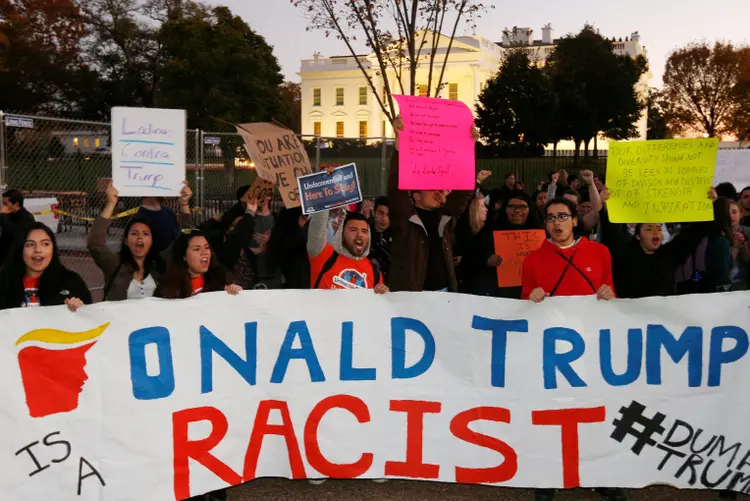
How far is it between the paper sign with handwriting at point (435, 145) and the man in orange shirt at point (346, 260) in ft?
1.38

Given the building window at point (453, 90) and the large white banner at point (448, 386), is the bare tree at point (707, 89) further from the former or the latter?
the large white banner at point (448, 386)

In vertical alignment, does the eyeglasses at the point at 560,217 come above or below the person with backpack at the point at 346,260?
above

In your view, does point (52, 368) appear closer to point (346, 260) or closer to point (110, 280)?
point (110, 280)

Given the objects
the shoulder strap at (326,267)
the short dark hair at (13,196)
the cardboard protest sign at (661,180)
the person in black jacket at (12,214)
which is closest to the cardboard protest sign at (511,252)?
the cardboard protest sign at (661,180)

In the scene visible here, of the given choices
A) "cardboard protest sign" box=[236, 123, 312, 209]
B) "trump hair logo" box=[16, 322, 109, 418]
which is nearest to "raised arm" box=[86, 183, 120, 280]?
"trump hair logo" box=[16, 322, 109, 418]

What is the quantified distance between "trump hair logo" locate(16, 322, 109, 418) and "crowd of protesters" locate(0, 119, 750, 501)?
176 millimetres

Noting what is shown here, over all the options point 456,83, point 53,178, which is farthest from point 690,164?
point 456,83

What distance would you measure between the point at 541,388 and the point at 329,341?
1114 mm

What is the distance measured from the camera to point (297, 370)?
160 inches

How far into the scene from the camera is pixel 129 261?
14.8 feet

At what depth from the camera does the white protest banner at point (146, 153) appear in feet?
16.7

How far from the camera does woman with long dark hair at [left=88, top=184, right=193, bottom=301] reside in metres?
4.37

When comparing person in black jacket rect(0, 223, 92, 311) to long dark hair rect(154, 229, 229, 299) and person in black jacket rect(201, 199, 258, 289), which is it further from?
person in black jacket rect(201, 199, 258, 289)

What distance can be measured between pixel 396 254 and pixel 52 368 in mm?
2088
